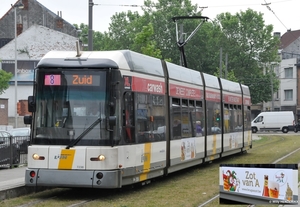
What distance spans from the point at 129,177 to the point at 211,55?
74307mm

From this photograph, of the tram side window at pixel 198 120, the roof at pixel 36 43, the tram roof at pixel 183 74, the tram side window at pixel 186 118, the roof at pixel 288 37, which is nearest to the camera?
the tram roof at pixel 183 74

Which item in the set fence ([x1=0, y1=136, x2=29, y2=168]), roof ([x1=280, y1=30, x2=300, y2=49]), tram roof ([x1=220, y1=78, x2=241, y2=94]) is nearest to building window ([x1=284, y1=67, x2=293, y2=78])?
roof ([x1=280, y1=30, x2=300, y2=49])

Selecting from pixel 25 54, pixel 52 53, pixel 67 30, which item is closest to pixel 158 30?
pixel 67 30

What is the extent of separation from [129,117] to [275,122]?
179ft

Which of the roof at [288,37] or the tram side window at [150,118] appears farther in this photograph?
the roof at [288,37]

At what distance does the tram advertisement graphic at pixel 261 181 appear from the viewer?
8.32 m

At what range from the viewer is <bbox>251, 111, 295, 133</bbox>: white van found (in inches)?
2576

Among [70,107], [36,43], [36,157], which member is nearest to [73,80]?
[70,107]

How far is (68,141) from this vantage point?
1295 cm

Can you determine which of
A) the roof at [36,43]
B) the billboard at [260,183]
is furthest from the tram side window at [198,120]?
the roof at [36,43]

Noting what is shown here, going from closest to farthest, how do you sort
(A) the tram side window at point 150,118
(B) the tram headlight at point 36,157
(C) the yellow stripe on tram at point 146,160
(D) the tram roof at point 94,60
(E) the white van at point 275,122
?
(B) the tram headlight at point 36,157
(D) the tram roof at point 94,60
(A) the tram side window at point 150,118
(C) the yellow stripe on tram at point 146,160
(E) the white van at point 275,122

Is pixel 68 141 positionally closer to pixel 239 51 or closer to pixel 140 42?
pixel 140 42

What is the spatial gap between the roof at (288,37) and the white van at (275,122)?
3305 cm

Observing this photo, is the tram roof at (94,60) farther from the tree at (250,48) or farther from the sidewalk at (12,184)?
the tree at (250,48)
